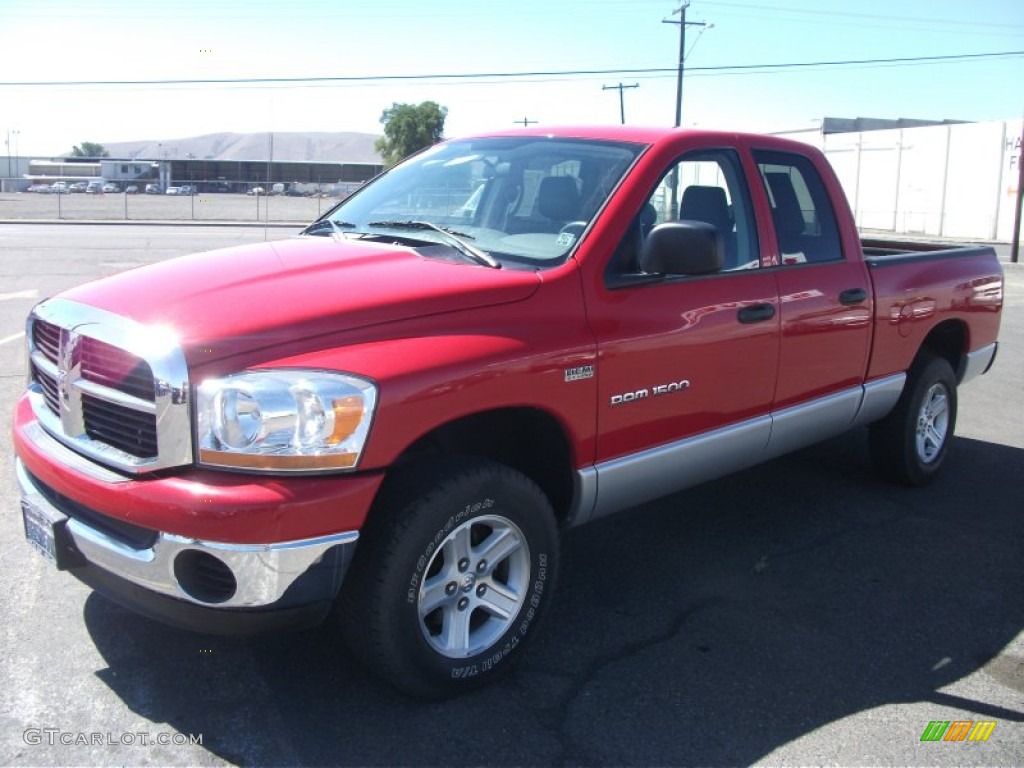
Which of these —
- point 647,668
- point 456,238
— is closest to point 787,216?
point 456,238

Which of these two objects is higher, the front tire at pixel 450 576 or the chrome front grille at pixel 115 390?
the chrome front grille at pixel 115 390

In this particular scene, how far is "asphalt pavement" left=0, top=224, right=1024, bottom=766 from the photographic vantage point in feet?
9.78

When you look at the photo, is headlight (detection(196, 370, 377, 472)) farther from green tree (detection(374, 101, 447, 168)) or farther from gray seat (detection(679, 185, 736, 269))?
green tree (detection(374, 101, 447, 168))

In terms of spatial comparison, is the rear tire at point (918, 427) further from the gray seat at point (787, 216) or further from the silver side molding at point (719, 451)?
the gray seat at point (787, 216)

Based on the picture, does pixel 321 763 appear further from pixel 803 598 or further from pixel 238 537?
pixel 803 598

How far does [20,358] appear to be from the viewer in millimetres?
8078

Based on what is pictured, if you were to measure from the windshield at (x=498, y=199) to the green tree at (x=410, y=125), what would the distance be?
8382 centimetres

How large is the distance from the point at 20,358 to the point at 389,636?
647 cm

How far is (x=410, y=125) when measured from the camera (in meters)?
87.6

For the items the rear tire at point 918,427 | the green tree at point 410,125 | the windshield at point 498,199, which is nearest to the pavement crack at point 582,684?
the windshield at point 498,199

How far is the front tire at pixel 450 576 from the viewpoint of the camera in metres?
2.94

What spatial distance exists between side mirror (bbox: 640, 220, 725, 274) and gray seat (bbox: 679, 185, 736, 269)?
625 mm

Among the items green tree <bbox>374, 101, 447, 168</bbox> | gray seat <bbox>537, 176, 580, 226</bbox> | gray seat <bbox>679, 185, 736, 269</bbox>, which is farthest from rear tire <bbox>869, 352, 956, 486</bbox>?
green tree <bbox>374, 101, 447, 168</bbox>

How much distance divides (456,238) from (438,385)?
101 cm
